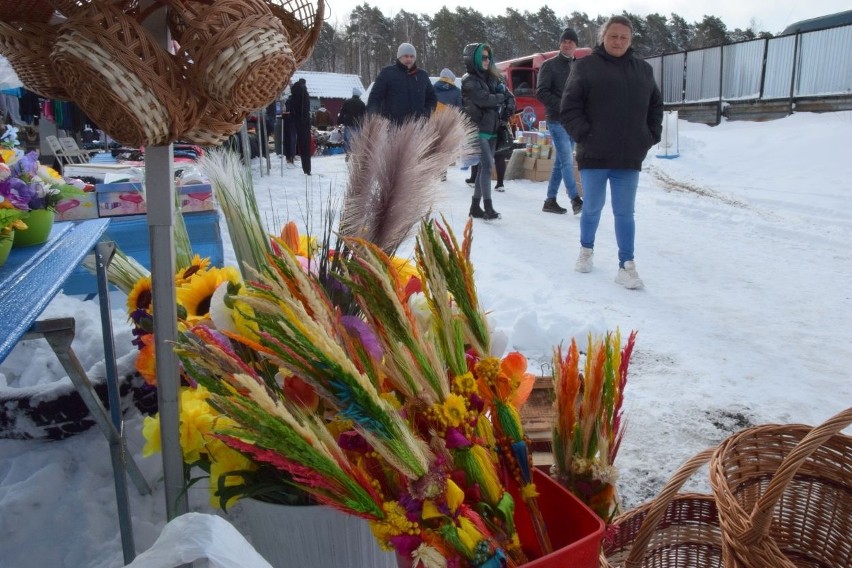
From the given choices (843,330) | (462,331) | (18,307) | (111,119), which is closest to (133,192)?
(18,307)

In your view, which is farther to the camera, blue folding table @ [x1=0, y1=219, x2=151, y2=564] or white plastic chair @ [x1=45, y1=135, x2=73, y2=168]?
white plastic chair @ [x1=45, y1=135, x2=73, y2=168]

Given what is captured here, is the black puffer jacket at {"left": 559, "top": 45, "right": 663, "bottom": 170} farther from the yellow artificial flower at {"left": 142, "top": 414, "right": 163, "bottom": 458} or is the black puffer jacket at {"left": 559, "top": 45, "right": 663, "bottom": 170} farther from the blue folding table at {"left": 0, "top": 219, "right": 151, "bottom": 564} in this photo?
the yellow artificial flower at {"left": 142, "top": 414, "right": 163, "bottom": 458}

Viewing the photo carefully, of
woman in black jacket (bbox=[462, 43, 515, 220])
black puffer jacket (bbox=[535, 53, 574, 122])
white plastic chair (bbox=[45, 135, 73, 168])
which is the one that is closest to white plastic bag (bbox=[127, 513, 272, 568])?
woman in black jacket (bbox=[462, 43, 515, 220])

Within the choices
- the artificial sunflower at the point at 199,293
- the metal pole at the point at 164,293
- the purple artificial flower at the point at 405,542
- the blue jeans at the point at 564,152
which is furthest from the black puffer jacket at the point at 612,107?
the purple artificial flower at the point at 405,542

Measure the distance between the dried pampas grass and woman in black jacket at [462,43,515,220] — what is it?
554 centimetres

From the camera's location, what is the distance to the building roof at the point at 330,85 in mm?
31797

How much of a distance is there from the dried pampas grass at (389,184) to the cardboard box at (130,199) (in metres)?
3.09

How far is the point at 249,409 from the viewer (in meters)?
0.75

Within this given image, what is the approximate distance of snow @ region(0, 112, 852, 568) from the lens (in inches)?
77.4

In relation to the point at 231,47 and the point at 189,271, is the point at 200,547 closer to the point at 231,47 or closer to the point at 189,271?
the point at 231,47

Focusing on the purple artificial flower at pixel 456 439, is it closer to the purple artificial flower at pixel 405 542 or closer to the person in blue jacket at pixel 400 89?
the purple artificial flower at pixel 405 542

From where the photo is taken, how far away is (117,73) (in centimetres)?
90

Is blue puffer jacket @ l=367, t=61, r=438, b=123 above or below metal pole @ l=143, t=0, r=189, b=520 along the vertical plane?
above

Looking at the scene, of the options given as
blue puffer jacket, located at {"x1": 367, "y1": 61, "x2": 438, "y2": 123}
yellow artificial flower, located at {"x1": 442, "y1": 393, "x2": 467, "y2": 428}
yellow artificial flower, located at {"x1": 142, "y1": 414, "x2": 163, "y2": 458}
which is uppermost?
blue puffer jacket, located at {"x1": 367, "y1": 61, "x2": 438, "y2": 123}
